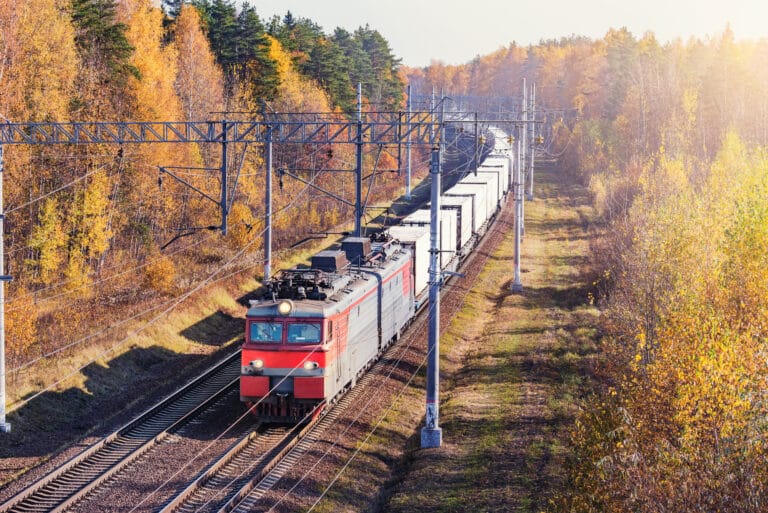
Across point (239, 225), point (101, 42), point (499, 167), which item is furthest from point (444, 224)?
point (499, 167)

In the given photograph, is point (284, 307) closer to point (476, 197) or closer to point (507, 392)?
point (507, 392)

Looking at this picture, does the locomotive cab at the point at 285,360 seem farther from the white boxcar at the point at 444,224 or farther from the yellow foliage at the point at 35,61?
the yellow foliage at the point at 35,61

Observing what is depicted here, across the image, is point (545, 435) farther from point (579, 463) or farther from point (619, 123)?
point (619, 123)

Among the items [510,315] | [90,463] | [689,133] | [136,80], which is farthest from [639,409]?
[689,133]

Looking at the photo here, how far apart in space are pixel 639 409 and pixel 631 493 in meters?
4.03

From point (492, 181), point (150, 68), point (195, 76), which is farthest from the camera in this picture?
point (492, 181)

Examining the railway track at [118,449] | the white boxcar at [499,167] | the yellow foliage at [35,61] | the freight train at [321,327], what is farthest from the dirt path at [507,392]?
the yellow foliage at [35,61]

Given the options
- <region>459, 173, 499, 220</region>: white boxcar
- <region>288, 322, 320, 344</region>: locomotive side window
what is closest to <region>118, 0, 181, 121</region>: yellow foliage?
<region>459, 173, 499, 220</region>: white boxcar

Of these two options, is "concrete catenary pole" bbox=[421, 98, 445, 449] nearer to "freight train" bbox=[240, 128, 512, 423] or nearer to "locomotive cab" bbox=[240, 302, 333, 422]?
"freight train" bbox=[240, 128, 512, 423]

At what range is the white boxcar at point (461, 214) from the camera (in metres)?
40.8

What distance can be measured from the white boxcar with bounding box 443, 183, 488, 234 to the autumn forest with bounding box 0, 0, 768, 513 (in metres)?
6.28

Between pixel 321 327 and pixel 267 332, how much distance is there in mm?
1310

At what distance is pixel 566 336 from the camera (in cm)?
3155

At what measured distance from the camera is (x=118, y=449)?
20094mm
